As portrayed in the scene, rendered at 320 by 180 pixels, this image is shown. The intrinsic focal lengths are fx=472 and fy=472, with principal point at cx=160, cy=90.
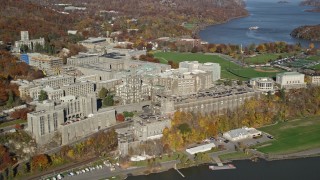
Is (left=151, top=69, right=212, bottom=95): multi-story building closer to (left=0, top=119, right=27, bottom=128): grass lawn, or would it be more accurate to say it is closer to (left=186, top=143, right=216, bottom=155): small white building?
(left=186, top=143, right=216, bottom=155): small white building

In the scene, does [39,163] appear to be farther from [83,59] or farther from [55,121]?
[83,59]

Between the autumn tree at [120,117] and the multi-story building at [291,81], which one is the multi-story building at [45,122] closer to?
the autumn tree at [120,117]

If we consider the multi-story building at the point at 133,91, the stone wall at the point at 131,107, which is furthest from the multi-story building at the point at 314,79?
the stone wall at the point at 131,107

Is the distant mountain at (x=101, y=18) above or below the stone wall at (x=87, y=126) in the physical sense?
above

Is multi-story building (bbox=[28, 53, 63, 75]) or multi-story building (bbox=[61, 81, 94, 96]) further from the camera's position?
multi-story building (bbox=[28, 53, 63, 75])

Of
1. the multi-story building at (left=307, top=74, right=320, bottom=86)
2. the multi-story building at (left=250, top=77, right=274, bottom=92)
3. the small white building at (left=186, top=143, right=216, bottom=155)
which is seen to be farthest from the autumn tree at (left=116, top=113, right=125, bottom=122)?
the multi-story building at (left=307, top=74, right=320, bottom=86)

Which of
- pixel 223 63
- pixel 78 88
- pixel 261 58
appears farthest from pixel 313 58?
pixel 78 88
